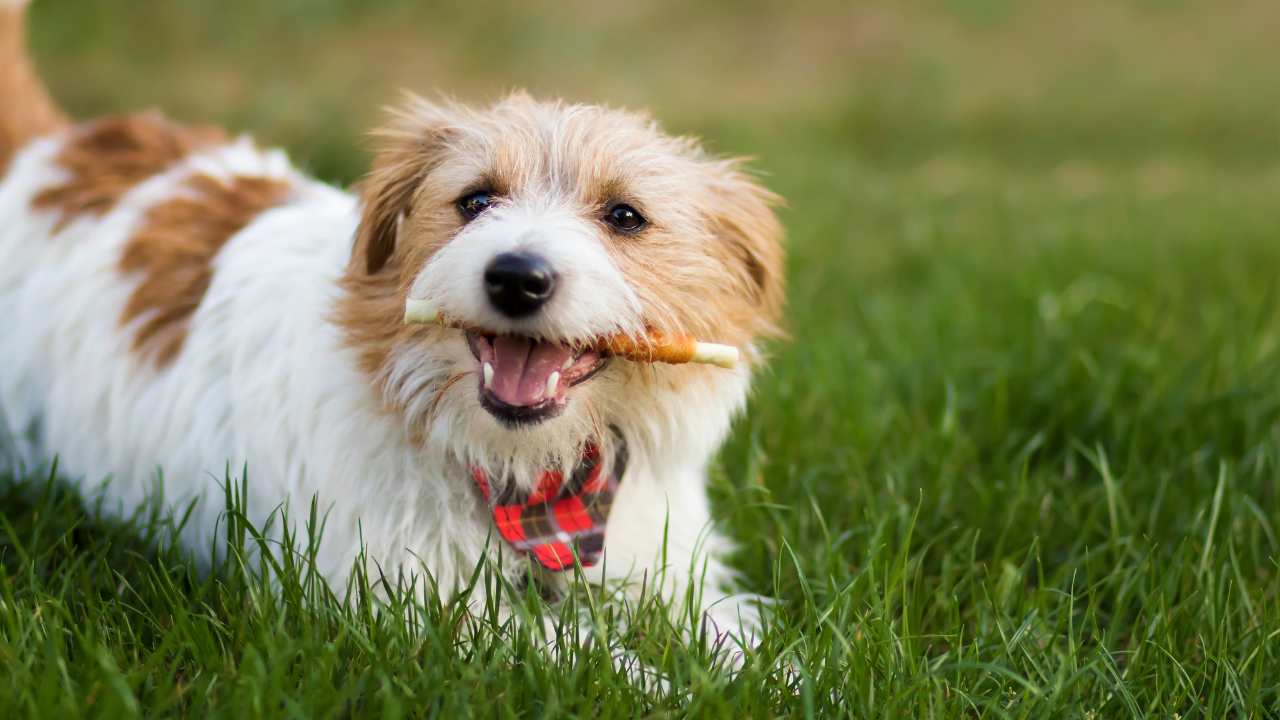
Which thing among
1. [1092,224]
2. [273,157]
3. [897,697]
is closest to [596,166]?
[897,697]

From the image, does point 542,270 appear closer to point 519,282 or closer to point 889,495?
point 519,282

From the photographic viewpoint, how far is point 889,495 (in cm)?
300

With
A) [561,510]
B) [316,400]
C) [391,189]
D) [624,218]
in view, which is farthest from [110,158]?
[561,510]

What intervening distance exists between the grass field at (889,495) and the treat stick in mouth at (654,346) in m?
0.54

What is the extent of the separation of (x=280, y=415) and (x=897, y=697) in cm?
167

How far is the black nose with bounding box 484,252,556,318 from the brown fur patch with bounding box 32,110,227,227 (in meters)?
1.88

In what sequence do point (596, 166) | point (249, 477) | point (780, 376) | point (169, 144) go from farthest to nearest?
point (780, 376) → point (169, 144) → point (249, 477) → point (596, 166)

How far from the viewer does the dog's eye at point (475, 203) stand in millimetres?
2385

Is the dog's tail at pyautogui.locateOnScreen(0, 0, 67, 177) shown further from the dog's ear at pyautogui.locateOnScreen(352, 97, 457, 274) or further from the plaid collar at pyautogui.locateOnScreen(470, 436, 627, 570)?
the plaid collar at pyautogui.locateOnScreen(470, 436, 627, 570)

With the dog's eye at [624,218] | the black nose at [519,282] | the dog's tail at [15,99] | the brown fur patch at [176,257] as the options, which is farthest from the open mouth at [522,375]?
the dog's tail at [15,99]

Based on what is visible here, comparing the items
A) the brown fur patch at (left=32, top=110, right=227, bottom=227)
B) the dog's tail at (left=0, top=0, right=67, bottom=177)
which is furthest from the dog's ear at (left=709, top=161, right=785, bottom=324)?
the dog's tail at (left=0, top=0, right=67, bottom=177)

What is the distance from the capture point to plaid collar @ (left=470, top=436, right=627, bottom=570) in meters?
2.36

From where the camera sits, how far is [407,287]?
2346 mm

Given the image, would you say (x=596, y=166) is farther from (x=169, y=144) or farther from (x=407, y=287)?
(x=169, y=144)
